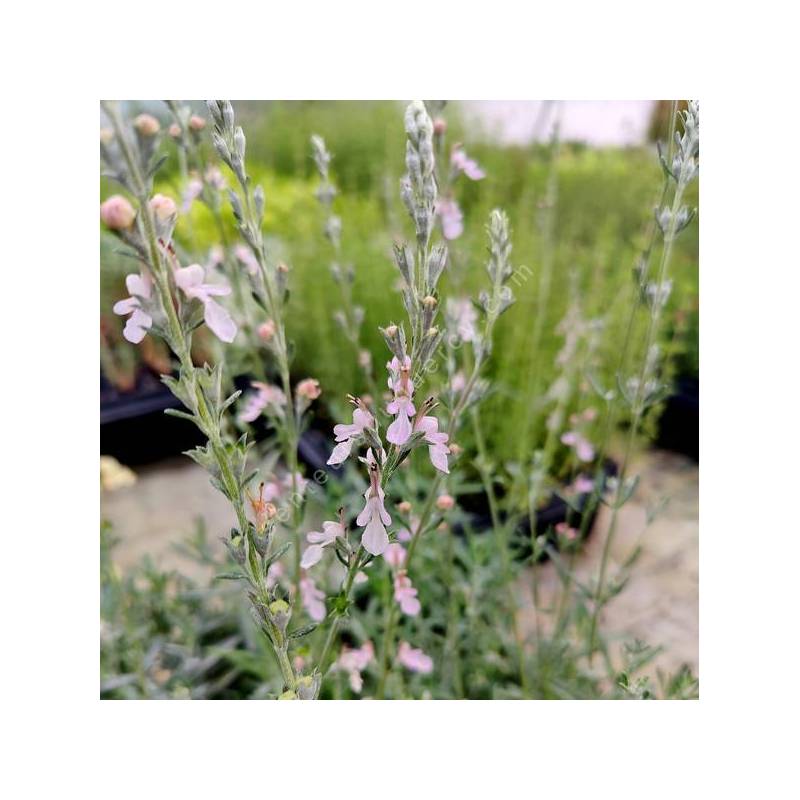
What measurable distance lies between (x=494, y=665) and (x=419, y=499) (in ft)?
1.61

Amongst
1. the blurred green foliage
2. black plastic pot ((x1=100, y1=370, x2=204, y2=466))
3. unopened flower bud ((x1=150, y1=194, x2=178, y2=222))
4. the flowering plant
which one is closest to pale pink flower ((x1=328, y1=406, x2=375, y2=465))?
the flowering plant

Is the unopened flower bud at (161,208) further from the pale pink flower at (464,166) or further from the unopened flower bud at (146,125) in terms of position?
the pale pink flower at (464,166)

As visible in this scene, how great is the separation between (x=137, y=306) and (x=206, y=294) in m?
0.06

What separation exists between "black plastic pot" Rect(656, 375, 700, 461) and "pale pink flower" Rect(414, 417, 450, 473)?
1.88 m

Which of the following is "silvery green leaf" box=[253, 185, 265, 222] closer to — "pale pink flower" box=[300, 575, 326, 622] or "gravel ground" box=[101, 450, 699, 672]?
"pale pink flower" box=[300, 575, 326, 622]

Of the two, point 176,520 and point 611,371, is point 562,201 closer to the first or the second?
point 611,371

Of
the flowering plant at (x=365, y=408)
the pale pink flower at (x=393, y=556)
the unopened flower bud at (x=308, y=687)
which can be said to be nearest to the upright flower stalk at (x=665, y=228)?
the flowering plant at (x=365, y=408)

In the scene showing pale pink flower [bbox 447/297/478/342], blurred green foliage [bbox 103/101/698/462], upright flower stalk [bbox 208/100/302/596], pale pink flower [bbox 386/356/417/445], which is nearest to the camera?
pale pink flower [bbox 386/356/417/445]

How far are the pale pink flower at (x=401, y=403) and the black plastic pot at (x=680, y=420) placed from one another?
75.5 inches

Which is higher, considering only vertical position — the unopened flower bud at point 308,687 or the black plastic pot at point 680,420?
the black plastic pot at point 680,420

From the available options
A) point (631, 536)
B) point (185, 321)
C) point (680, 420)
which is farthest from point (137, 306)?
point (680, 420)

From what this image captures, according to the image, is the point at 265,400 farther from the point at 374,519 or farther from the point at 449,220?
the point at 374,519

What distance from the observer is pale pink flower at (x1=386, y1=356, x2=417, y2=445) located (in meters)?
0.63

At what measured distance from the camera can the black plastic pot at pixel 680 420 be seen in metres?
2.35
